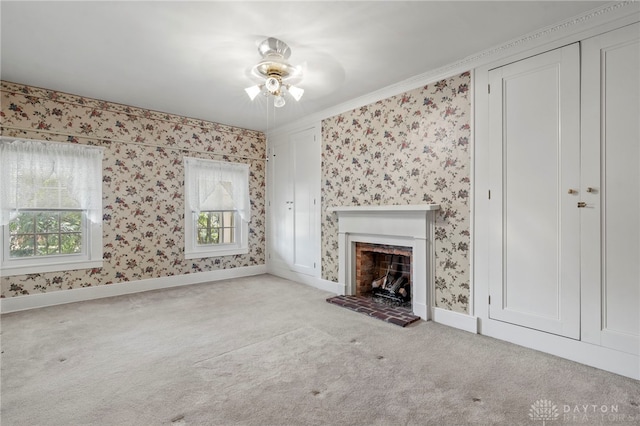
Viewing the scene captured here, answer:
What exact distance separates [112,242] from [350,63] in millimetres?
3889

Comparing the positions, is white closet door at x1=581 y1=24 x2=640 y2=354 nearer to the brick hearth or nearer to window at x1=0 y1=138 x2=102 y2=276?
the brick hearth

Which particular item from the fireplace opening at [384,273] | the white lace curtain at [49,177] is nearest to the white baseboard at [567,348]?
the fireplace opening at [384,273]

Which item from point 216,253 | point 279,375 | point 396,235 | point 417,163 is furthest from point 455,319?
point 216,253

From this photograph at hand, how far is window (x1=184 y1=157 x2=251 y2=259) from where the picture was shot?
16.7 feet

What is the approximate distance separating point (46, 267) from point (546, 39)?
580 centimetres

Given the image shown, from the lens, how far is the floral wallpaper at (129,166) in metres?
3.85

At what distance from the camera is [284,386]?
211 cm

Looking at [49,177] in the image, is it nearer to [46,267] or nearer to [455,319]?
[46,267]

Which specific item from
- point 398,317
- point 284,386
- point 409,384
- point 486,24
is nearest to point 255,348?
point 284,386

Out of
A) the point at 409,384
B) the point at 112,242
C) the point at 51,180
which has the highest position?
the point at 51,180

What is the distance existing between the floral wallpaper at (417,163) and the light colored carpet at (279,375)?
2.63 feet

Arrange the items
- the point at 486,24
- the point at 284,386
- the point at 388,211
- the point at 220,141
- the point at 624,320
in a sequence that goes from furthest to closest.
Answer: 1. the point at 220,141
2. the point at 388,211
3. the point at 486,24
4. the point at 624,320
5. the point at 284,386

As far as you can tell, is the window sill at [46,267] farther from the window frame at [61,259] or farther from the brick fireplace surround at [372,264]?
the brick fireplace surround at [372,264]

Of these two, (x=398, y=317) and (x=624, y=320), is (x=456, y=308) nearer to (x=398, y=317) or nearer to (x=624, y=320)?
(x=398, y=317)
